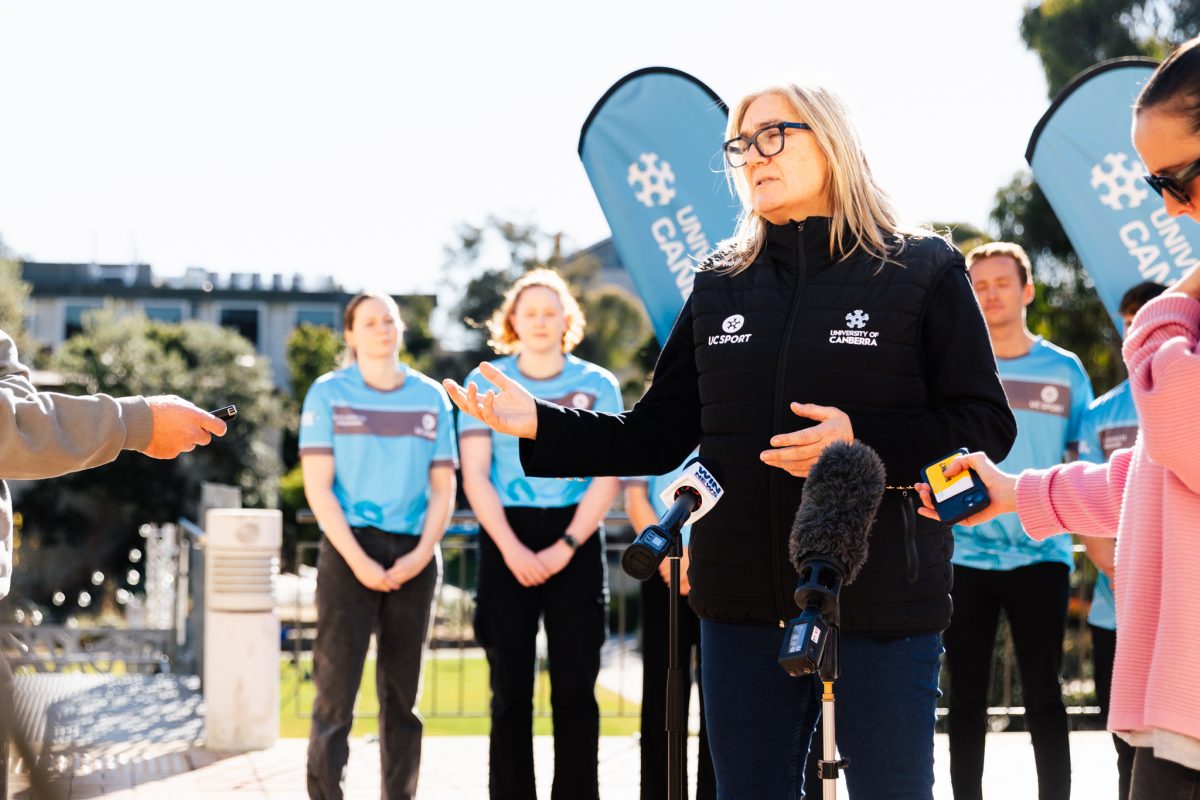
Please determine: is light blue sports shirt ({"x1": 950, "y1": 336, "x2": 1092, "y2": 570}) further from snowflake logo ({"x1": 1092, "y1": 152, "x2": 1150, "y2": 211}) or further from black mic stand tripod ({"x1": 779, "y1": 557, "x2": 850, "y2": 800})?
black mic stand tripod ({"x1": 779, "y1": 557, "x2": 850, "y2": 800})

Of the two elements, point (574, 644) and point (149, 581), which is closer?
point (574, 644)

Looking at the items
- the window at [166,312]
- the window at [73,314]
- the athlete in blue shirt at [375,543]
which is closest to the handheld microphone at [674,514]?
the athlete in blue shirt at [375,543]

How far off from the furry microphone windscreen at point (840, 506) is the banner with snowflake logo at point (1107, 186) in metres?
3.93

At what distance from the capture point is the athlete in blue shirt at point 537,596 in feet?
17.1

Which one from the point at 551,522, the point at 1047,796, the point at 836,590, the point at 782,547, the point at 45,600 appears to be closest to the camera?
the point at 836,590

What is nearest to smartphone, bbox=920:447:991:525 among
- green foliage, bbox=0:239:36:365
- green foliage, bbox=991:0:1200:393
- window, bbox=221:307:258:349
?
green foliage, bbox=991:0:1200:393

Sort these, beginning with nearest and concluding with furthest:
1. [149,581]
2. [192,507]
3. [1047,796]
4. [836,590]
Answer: [836,590] < [1047,796] < [149,581] < [192,507]

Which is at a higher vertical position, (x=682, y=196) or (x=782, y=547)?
(x=682, y=196)

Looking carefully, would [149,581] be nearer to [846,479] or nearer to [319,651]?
[319,651]

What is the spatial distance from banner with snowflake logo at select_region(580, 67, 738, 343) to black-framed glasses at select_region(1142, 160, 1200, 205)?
366 centimetres

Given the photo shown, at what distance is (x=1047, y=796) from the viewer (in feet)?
16.1

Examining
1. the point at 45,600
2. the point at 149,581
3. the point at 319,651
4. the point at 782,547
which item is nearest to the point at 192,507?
the point at 45,600

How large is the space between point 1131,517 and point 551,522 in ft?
10.6

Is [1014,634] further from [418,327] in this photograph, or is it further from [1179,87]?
[418,327]
